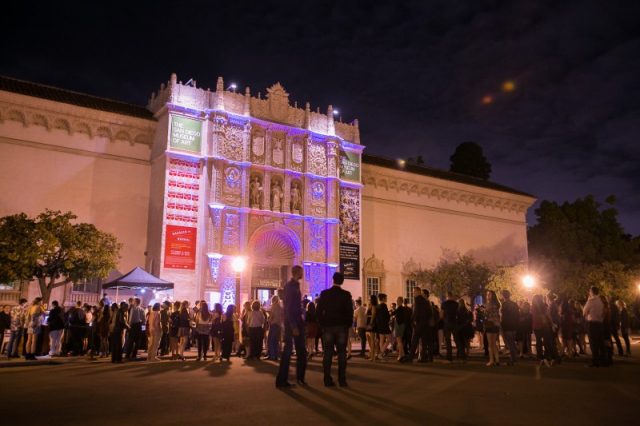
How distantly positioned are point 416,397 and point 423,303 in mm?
6814

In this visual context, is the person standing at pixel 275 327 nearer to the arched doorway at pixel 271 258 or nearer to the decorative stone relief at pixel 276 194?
the arched doorway at pixel 271 258

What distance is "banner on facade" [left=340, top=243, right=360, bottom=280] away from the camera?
3025cm

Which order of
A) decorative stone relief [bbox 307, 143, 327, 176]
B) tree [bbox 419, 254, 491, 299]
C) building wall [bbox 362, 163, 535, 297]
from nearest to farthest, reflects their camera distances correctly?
1. decorative stone relief [bbox 307, 143, 327, 176]
2. tree [bbox 419, 254, 491, 299]
3. building wall [bbox 362, 163, 535, 297]

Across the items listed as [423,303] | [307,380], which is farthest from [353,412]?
[423,303]

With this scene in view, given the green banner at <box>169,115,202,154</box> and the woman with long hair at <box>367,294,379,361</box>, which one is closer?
the woman with long hair at <box>367,294,379,361</box>

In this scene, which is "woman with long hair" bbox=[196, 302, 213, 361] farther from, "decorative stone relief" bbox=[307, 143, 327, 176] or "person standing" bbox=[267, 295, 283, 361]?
"decorative stone relief" bbox=[307, 143, 327, 176]

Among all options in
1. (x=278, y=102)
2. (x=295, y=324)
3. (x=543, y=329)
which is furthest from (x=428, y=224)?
(x=295, y=324)

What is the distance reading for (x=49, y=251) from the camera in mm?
19844

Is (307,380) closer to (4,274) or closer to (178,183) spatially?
(4,274)

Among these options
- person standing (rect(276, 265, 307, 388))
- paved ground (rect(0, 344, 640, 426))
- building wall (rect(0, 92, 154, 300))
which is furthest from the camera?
building wall (rect(0, 92, 154, 300))

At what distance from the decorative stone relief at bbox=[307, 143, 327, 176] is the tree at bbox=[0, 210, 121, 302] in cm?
1201

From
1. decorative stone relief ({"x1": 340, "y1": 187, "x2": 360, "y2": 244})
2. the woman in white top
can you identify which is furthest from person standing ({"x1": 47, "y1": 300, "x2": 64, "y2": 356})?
decorative stone relief ({"x1": 340, "y1": 187, "x2": 360, "y2": 244})

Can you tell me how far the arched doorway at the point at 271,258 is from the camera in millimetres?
28359

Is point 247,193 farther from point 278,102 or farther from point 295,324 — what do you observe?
point 295,324
